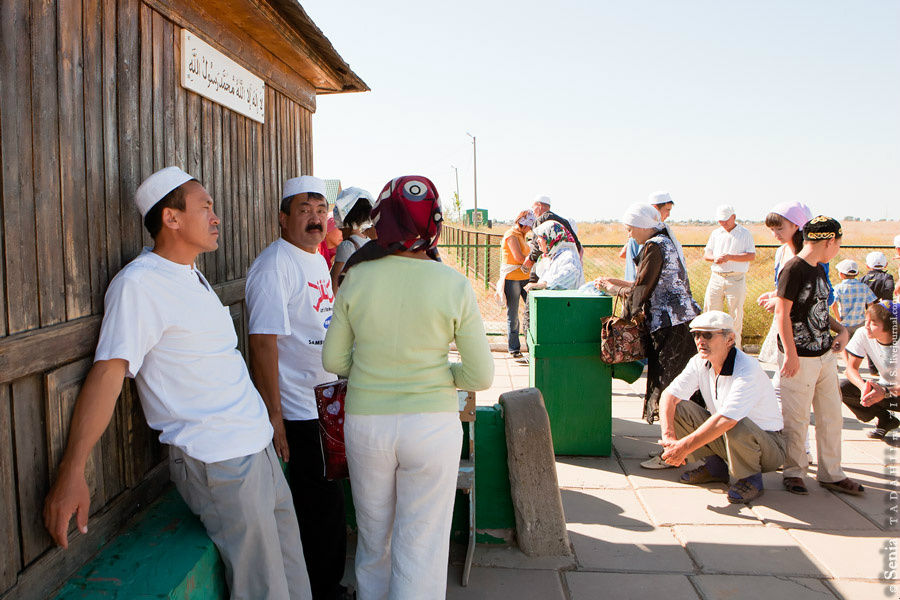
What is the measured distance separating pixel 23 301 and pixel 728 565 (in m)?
3.61

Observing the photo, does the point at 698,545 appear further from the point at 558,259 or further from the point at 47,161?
the point at 47,161

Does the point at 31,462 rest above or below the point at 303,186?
below

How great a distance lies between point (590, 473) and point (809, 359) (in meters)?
1.75

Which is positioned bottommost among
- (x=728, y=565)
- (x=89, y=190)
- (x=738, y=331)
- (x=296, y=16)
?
(x=728, y=565)

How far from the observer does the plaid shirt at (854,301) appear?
799 centimetres

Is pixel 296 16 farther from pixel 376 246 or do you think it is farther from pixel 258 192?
pixel 376 246

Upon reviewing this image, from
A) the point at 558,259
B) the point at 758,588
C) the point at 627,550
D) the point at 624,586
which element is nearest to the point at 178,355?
the point at 624,586

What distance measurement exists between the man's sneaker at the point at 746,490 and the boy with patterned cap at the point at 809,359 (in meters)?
0.33

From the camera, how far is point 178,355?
91.7 inches

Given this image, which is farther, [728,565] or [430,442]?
[728,565]

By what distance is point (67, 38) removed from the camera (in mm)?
2234

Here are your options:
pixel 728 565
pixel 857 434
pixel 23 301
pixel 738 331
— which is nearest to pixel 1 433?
pixel 23 301

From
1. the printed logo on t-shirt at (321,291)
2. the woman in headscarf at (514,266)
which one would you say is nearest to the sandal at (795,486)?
the printed logo on t-shirt at (321,291)

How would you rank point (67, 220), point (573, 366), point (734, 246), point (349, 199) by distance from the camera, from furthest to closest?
point (734, 246) → point (573, 366) → point (349, 199) → point (67, 220)
